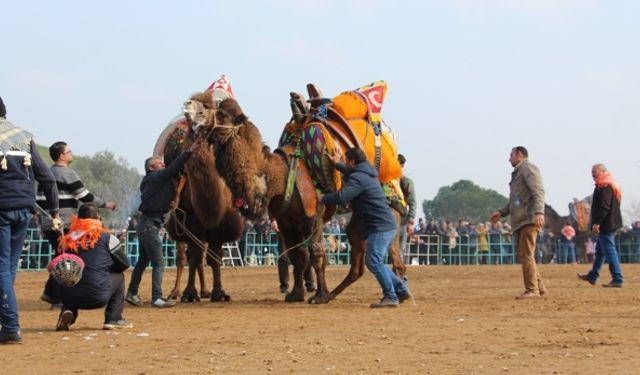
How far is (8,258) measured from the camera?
9.55 m

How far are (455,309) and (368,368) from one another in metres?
5.15

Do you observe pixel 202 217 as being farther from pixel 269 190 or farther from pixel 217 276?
pixel 269 190

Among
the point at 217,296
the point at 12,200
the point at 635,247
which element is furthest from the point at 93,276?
the point at 635,247

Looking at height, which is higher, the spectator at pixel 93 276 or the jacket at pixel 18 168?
the jacket at pixel 18 168

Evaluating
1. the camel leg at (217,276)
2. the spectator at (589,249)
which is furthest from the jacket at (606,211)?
the spectator at (589,249)

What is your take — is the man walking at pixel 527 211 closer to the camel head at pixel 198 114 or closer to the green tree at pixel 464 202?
the camel head at pixel 198 114

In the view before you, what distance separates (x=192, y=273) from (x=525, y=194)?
4.76m

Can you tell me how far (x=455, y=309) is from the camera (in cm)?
1295

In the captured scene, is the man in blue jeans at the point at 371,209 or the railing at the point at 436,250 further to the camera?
the railing at the point at 436,250

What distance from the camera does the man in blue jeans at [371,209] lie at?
42.0 feet

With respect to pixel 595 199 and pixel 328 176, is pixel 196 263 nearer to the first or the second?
pixel 328 176

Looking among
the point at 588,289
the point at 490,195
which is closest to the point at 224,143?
the point at 588,289

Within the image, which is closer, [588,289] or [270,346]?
[270,346]

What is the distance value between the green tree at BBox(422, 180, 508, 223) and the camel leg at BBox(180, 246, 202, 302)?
96.3 m
